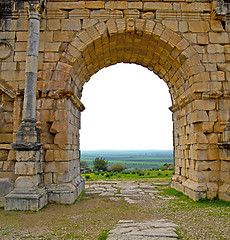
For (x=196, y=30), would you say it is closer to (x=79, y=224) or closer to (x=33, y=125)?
(x=33, y=125)

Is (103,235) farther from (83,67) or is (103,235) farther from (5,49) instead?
(5,49)

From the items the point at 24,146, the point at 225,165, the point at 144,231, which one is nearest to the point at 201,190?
the point at 225,165

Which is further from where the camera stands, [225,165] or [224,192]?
[225,165]

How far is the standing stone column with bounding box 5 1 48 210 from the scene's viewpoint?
594 cm

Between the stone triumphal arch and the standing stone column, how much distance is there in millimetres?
31

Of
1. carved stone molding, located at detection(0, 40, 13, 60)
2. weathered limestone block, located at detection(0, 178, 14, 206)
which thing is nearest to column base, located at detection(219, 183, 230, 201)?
weathered limestone block, located at detection(0, 178, 14, 206)

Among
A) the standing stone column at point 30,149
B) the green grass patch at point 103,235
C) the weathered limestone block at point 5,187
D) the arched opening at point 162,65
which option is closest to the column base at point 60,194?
the standing stone column at point 30,149

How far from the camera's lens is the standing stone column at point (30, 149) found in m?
5.94

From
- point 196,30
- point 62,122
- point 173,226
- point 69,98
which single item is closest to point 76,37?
point 69,98

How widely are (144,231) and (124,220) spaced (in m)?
0.90

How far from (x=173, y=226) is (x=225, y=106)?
13.9 feet

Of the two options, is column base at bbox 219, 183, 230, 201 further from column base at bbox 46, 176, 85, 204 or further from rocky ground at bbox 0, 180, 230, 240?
column base at bbox 46, 176, 85, 204

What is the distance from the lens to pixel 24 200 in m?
5.89

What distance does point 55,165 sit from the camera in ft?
22.7
